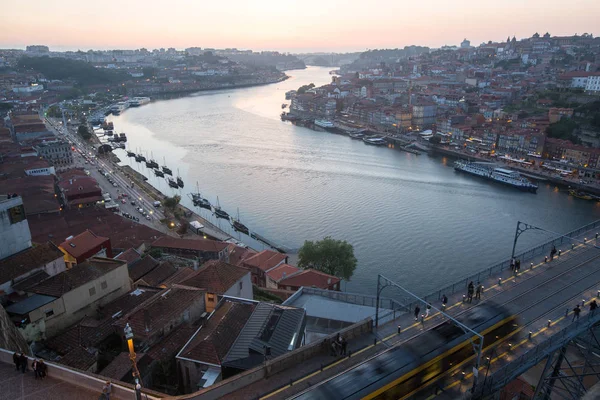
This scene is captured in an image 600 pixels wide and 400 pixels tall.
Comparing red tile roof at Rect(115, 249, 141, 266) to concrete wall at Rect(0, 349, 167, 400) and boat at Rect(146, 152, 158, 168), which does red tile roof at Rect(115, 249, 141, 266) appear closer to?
concrete wall at Rect(0, 349, 167, 400)

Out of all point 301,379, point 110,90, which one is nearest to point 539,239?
point 301,379

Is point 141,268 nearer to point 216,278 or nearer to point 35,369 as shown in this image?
point 216,278

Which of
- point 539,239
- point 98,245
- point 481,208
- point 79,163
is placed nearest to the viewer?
point 98,245

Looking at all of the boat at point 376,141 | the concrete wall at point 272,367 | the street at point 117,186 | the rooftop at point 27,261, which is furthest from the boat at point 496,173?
the rooftop at point 27,261

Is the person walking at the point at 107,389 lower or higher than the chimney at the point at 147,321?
higher

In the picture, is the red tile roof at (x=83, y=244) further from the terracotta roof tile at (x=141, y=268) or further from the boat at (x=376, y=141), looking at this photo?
the boat at (x=376, y=141)

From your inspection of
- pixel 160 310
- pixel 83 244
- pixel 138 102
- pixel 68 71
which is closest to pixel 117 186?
pixel 83 244

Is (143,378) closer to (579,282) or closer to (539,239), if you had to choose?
(579,282)

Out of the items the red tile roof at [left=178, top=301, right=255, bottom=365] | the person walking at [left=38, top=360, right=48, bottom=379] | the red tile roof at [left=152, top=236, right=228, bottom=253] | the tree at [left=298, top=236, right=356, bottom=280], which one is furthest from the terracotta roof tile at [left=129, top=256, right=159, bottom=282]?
Result: the person walking at [left=38, top=360, right=48, bottom=379]

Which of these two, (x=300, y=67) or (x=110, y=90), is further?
(x=300, y=67)
